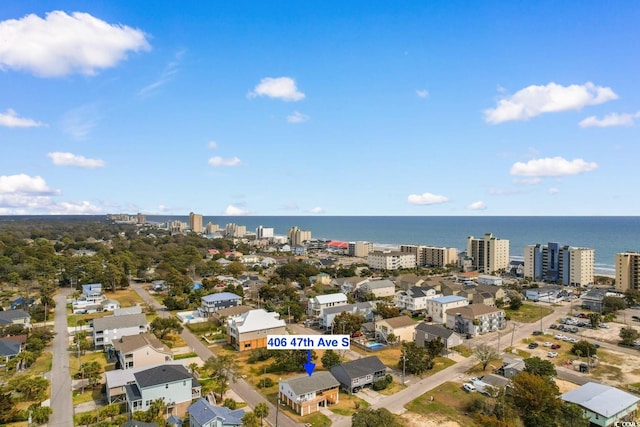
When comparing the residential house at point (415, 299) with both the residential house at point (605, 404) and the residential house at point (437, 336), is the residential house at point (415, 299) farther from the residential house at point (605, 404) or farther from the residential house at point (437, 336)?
the residential house at point (605, 404)

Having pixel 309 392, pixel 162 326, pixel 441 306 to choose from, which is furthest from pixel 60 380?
pixel 441 306

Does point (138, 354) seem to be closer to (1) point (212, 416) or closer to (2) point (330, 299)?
(1) point (212, 416)

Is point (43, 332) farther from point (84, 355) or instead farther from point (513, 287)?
point (513, 287)

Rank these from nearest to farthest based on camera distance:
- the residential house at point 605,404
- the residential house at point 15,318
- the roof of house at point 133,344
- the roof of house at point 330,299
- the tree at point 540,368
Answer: the residential house at point 605,404 < the tree at point 540,368 < the roof of house at point 133,344 < the residential house at point 15,318 < the roof of house at point 330,299

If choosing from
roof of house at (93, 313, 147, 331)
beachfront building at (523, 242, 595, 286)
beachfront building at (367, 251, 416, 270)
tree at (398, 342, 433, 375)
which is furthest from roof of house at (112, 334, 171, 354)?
beachfront building at (523, 242, 595, 286)

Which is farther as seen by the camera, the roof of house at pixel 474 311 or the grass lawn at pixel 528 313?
the grass lawn at pixel 528 313

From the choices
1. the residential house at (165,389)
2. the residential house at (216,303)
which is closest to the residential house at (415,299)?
the residential house at (216,303)

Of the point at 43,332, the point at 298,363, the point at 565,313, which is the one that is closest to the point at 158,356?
the point at 298,363
